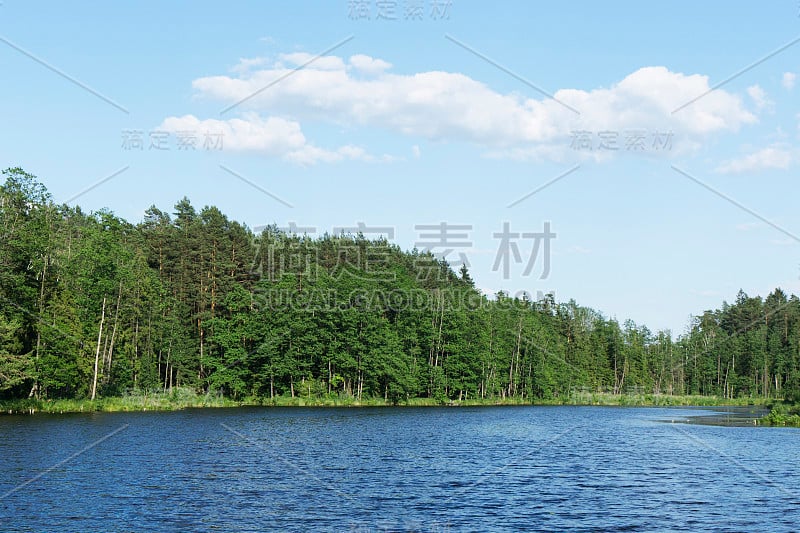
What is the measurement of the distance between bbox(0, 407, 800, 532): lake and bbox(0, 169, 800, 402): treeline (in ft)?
49.7

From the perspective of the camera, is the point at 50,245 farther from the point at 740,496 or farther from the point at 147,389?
the point at 740,496

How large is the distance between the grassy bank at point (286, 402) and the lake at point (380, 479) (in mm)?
7682

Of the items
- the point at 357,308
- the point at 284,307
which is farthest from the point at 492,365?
the point at 284,307

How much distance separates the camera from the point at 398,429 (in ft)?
213

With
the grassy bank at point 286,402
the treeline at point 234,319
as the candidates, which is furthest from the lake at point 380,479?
→ the treeline at point 234,319

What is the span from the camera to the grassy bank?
72.2 metres

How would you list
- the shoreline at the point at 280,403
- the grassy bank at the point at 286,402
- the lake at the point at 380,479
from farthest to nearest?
the grassy bank at the point at 286,402
the shoreline at the point at 280,403
the lake at the point at 380,479

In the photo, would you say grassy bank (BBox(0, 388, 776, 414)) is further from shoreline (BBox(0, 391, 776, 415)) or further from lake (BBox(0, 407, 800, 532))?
lake (BBox(0, 407, 800, 532))

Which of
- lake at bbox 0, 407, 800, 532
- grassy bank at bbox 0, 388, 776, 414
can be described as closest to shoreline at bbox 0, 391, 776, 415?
grassy bank at bbox 0, 388, 776, 414

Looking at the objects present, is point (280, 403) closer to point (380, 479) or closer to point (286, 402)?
point (286, 402)

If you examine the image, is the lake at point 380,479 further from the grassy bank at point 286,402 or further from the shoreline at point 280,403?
the grassy bank at point 286,402

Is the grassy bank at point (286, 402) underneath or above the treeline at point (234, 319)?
underneath

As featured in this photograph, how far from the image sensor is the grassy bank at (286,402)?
237 feet

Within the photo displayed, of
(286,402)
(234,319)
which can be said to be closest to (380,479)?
(286,402)
